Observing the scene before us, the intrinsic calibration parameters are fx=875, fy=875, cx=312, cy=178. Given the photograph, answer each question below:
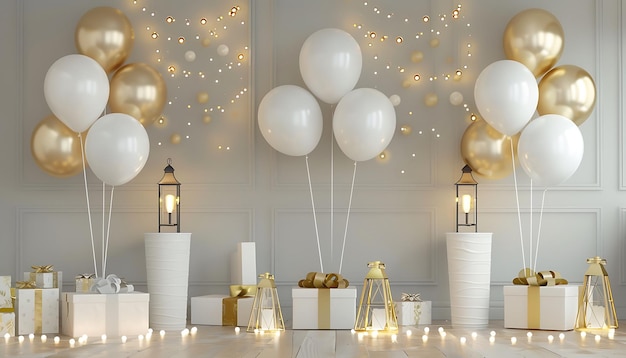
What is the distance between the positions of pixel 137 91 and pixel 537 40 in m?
2.49

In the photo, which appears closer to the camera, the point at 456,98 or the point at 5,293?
the point at 5,293

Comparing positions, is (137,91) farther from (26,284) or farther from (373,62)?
(373,62)

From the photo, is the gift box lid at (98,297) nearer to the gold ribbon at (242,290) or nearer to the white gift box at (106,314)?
the white gift box at (106,314)

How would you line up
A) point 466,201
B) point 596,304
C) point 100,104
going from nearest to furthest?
point 100,104, point 596,304, point 466,201

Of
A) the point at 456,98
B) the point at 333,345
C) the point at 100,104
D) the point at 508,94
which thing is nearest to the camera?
the point at 333,345

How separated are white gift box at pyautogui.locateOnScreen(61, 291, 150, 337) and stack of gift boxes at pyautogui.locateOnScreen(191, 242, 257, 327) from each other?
1.97 ft

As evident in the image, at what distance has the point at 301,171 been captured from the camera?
18.9 ft

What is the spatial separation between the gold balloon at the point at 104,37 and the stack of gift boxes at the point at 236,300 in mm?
1404

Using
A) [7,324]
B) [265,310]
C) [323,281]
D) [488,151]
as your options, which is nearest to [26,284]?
[7,324]

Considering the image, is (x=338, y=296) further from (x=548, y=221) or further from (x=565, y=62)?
(x=565, y=62)

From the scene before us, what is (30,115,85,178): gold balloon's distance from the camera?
209 inches

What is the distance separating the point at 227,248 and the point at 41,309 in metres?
1.30

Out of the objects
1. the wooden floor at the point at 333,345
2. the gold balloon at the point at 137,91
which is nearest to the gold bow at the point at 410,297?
the wooden floor at the point at 333,345

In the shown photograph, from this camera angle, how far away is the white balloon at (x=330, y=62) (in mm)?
5047
